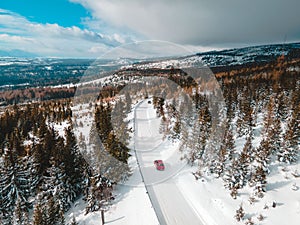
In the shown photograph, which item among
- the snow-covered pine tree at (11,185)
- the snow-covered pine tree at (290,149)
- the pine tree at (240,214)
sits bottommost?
the snow-covered pine tree at (11,185)

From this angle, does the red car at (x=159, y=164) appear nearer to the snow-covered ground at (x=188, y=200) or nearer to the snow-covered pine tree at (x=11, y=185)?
the snow-covered ground at (x=188, y=200)

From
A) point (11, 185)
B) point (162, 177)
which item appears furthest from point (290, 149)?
point (11, 185)

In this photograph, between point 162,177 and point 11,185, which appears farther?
point 162,177

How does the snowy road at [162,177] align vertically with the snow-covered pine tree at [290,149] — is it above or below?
below

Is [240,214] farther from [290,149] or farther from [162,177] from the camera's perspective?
[290,149]

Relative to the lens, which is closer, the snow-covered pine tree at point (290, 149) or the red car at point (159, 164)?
the snow-covered pine tree at point (290, 149)

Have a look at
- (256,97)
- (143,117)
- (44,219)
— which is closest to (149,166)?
(44,219)

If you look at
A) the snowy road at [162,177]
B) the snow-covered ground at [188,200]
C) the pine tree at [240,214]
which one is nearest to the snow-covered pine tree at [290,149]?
the snow-covered ground at [188,200]

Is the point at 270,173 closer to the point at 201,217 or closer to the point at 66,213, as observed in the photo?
the point at 201,217
